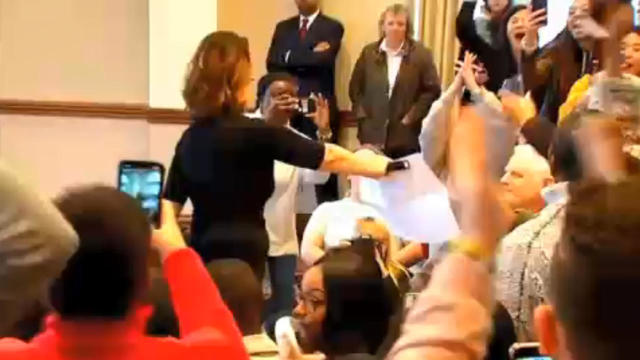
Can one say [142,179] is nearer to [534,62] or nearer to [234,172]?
[234,172]

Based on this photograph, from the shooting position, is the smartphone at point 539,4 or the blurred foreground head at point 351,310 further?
the smartphone at point 539,4

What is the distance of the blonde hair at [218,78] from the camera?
3.37 m

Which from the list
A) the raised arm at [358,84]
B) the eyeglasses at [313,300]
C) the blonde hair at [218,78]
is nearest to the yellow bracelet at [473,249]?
the eyeglasses at [313,300]

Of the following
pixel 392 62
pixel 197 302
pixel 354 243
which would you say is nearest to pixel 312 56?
pixel 392 62

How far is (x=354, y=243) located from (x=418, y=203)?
3.53 feet

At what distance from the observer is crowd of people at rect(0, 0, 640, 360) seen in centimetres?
105

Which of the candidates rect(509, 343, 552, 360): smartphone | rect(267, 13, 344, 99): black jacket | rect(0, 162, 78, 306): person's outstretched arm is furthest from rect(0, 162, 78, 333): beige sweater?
rect(267, 13, 344, 99): black jacket

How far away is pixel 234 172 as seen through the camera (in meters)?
3.34

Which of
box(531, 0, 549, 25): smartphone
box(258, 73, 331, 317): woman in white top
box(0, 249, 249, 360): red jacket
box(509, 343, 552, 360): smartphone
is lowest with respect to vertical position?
box(258, 73, 331, 317): woman in white top

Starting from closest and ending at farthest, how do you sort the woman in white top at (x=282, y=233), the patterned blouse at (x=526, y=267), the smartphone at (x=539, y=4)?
the patterned blouse at (x=526, y=267) → the woman in white top at (x=282, y=233) → the smartphone at (x=539, y=4)

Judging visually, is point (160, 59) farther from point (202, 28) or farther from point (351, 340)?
point (351, 340)

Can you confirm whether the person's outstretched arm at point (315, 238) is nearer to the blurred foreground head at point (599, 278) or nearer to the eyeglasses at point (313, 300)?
the eyeglasses at point (313, 300)

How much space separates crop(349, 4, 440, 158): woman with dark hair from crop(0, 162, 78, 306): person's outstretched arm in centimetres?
566

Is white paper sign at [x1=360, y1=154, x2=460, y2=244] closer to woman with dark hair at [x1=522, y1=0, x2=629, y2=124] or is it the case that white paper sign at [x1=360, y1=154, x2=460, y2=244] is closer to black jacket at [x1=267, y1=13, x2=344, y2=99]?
woman with dark hair at [x1=522, y1=0, x2=629, y2=124]
